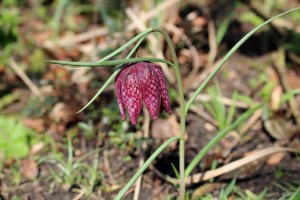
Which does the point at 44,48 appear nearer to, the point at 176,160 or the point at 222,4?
the point at 222,4

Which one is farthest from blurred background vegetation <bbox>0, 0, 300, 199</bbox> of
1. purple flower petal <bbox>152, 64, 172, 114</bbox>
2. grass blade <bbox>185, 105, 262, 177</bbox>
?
purple flower petal <bbox>152, 64, 172, 114</bbox>

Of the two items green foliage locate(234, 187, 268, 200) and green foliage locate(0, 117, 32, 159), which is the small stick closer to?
green foliage locate(234, 187, 268, 200)

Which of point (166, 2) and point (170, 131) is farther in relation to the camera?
point (166, 2)

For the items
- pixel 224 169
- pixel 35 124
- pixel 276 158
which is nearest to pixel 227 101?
pixel 276 158

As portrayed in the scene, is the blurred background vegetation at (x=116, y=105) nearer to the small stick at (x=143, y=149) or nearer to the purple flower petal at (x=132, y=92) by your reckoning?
the small stick at (x=143, y=149)

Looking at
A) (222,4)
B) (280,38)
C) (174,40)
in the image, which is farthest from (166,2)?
(280,38)

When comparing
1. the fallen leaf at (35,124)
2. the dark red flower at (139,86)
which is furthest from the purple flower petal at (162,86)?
the fallen leaf at (35,124)

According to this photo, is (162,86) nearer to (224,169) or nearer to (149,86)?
(149,86)
